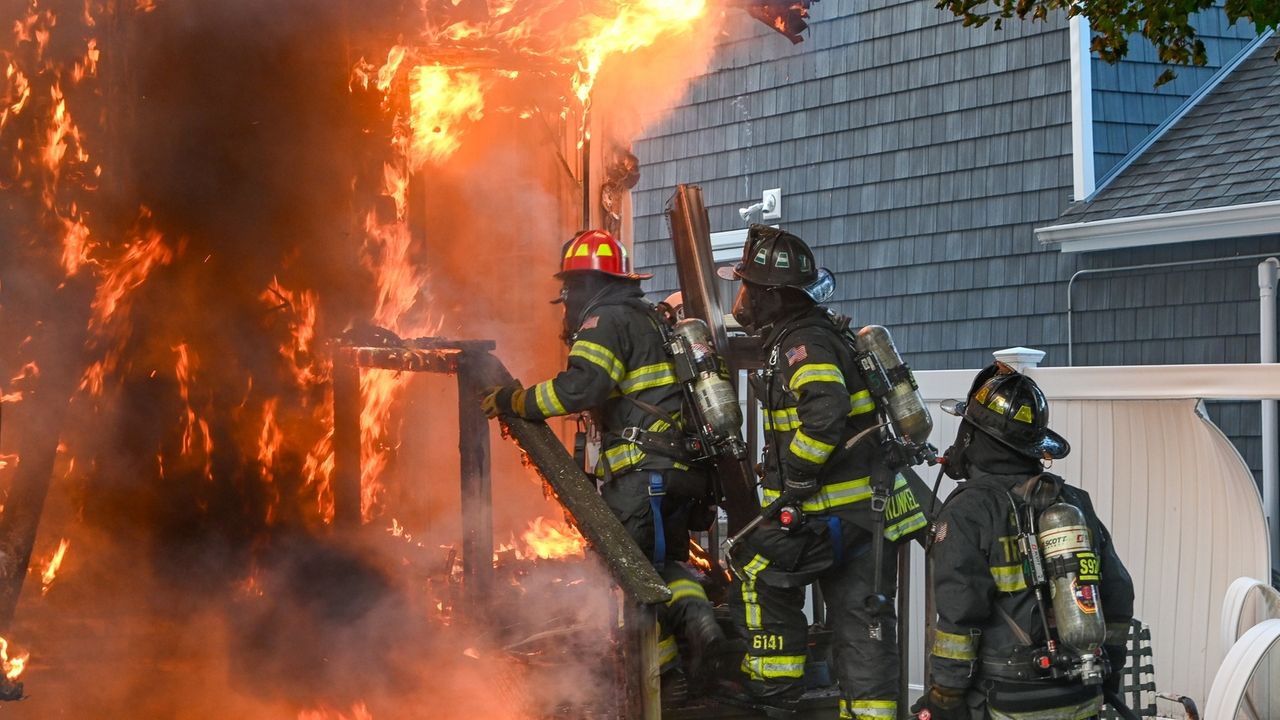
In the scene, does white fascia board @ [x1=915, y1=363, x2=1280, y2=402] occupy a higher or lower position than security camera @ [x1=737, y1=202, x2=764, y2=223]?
lower

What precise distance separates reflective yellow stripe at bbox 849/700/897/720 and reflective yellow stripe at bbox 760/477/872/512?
2.59 feet

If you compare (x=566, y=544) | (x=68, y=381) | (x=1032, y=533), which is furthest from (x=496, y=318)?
(x=1032, y=533)

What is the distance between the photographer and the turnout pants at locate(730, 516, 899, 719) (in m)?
5.16

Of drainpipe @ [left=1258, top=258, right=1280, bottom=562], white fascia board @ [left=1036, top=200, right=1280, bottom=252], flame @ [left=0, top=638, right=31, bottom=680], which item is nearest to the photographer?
flame @ [left=0, top=638, right=31, bottom=680]

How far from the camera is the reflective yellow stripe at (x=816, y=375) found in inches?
203

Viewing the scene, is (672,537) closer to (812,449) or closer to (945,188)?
(812,449)

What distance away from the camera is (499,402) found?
5.15 m

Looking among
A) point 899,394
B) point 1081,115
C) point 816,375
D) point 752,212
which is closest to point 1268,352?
point 1081,115

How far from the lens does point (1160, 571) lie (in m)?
6.81

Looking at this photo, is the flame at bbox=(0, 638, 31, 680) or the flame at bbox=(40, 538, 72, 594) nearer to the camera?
the flame at bbox=(0, 638, 31, 680)

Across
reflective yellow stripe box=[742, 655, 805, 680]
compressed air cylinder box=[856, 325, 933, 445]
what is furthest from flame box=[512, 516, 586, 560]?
compressed air cylinder box=[856, 325, 933, 445]

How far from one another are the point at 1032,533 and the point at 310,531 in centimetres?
321

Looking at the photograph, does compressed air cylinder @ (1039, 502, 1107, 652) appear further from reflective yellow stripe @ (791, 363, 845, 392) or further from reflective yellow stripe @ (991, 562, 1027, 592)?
reflective yellow stripe @ (791, 363, 845, 392)

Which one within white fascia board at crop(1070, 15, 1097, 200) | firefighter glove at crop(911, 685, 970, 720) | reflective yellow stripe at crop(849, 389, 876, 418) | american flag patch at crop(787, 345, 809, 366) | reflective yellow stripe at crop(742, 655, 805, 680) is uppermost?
white fascia board at crop(1070, 15, 1097, 200)
